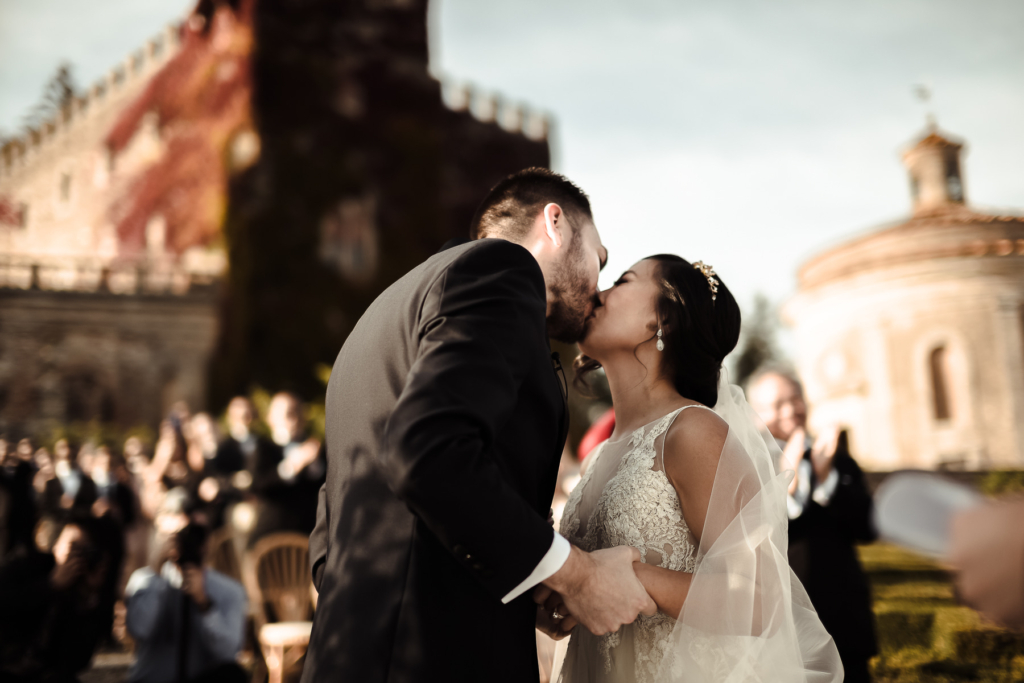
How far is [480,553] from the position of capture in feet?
6.18

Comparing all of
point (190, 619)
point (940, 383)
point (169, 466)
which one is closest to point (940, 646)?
point (190, 619)

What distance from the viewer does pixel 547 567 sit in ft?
6.51

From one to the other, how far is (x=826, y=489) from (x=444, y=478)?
3.51 m

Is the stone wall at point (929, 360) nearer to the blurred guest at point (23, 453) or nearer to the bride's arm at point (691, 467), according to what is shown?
the blurred guest at point (23, 453)

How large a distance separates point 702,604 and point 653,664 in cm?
35

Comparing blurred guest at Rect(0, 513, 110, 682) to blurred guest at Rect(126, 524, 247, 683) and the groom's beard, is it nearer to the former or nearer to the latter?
blurred guest at Rect(126, 524, 247, 683)

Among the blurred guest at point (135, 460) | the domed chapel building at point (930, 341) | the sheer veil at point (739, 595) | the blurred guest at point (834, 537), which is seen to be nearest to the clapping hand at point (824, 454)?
the blurred guest at point (834, 537)

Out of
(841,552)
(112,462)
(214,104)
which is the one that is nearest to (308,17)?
(214,104)

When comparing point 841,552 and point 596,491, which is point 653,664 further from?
point 841,552

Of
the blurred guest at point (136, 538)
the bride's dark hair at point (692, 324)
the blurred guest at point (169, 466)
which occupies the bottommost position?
the blurred guest at point (136, 538)

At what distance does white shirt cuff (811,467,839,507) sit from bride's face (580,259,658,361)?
7.34ft

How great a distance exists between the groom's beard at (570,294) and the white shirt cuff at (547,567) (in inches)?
29.4

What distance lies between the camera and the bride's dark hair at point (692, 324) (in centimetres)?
295

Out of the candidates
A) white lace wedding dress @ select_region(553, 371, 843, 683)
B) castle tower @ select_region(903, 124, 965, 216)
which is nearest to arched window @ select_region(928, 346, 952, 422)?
castle tower @ select_region(903, 124, 965, 216)
